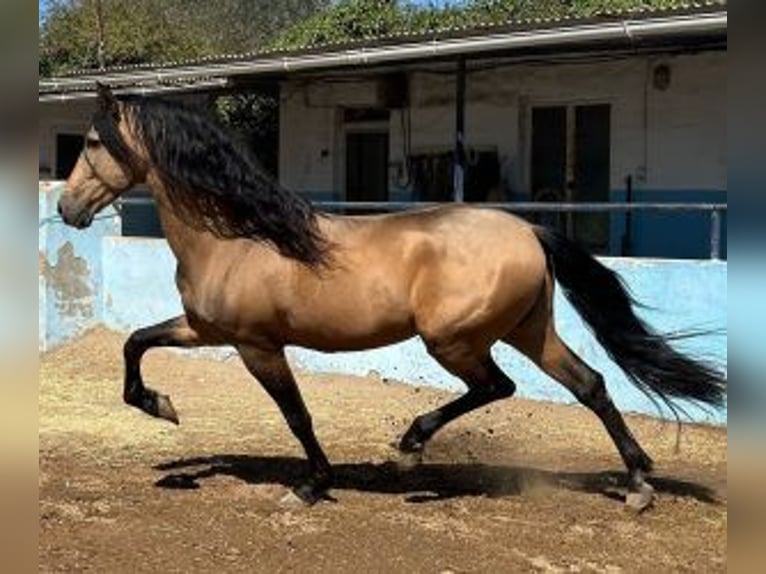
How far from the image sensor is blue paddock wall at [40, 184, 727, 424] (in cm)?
774

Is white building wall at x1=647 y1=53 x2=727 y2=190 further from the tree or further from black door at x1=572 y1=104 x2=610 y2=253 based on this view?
the tree

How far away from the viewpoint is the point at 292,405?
225 inches

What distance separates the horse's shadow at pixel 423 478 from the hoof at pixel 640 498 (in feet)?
0.72

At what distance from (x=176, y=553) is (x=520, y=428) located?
359 cm

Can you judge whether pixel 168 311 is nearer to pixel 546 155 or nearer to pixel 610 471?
pixel 546 155

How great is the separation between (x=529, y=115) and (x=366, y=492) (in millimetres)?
7196

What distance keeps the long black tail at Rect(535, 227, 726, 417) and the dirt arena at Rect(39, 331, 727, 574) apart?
0.47m

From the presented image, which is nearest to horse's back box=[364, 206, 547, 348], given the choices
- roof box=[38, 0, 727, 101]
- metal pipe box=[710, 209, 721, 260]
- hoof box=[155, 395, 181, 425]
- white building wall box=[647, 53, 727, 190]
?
hoof box=[155, 395, 181, 425]

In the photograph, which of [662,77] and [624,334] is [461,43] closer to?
[662,77]

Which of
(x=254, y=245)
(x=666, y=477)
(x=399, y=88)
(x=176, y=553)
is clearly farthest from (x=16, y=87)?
(x=399, y=88)

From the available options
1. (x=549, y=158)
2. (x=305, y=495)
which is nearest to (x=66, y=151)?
(x=549, y=158)

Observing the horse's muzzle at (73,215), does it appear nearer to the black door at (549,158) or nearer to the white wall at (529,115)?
the white wall at (529,115)

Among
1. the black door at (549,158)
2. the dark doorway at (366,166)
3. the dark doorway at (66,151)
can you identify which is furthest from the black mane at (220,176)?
the dark doorway at (66,151)

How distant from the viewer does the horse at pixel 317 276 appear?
5.52 m
